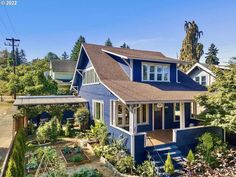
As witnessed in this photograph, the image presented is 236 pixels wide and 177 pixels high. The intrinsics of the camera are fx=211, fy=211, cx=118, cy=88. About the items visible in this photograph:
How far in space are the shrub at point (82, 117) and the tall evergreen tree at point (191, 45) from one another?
124ft

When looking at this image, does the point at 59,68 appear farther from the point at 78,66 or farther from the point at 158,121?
the point at 158,121

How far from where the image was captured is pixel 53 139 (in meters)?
15.5

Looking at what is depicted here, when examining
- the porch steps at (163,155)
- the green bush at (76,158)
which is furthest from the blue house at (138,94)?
the green bush at (76,158)

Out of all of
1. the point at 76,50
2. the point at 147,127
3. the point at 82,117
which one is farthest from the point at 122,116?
the point at 76,50

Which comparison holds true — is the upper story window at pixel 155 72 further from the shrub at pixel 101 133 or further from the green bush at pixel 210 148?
the green bush at pixel 210 148

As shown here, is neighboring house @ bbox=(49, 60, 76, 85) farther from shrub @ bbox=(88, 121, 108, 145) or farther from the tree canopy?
the tree canopy

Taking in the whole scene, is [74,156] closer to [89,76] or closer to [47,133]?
[47,133]

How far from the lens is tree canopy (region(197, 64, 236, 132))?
12.1 metres

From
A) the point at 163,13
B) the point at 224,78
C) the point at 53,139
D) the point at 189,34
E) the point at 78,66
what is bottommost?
the point at 53,139

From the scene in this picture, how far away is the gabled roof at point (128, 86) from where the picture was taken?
12.8 meters

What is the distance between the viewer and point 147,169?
421 inches

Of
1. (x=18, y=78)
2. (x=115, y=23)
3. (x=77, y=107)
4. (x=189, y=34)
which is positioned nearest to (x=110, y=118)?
(x=77, y=107)

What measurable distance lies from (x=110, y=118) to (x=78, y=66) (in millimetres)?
8533

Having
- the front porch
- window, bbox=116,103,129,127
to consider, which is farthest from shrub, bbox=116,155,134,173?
window, bbox=116,103,129,127
